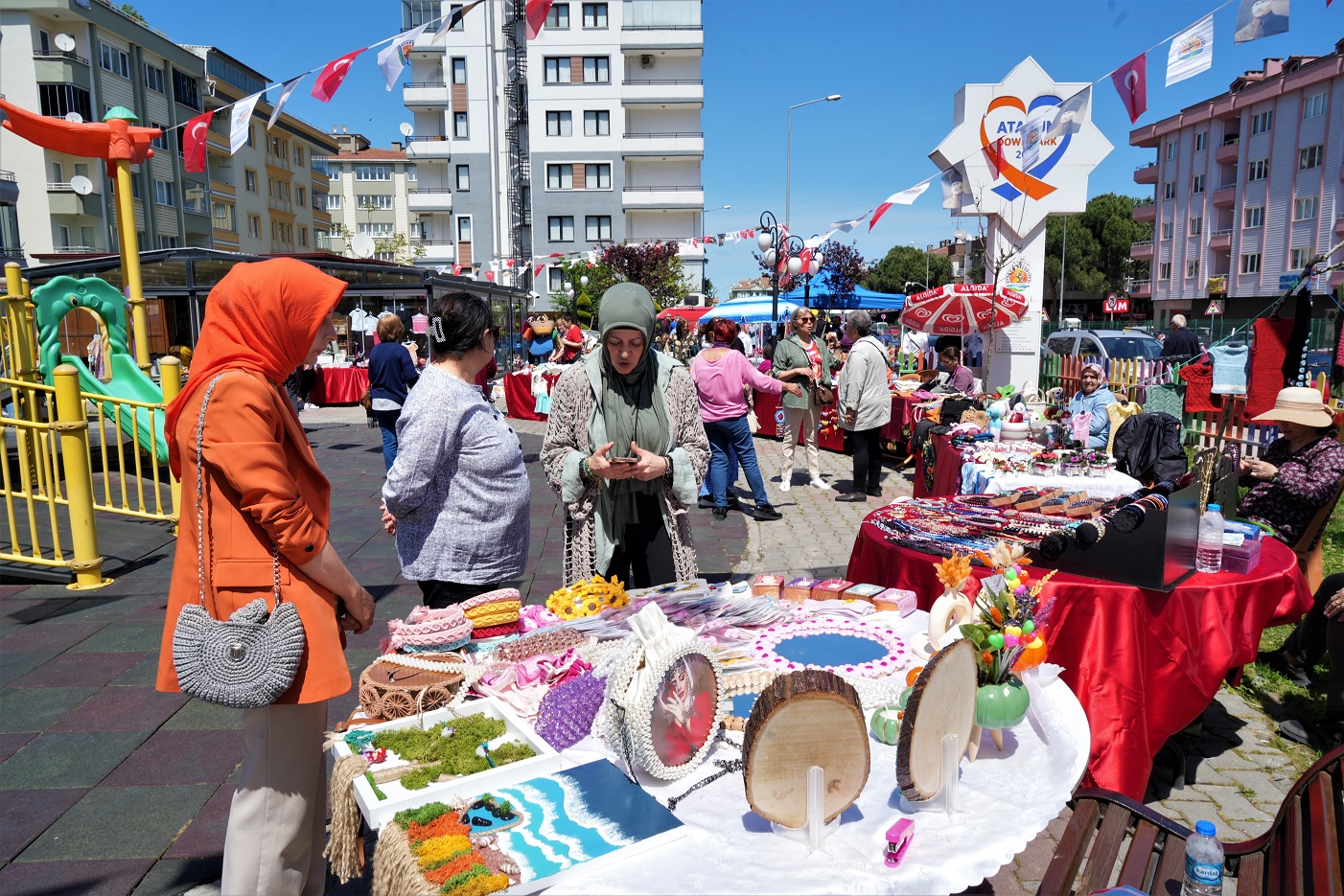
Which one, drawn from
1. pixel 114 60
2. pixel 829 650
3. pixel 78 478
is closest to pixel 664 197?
pixel 114 60

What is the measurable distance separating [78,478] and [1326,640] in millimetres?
7554

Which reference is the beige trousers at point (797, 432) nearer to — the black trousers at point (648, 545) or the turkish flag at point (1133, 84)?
the turkish flag at point (1133, 84)

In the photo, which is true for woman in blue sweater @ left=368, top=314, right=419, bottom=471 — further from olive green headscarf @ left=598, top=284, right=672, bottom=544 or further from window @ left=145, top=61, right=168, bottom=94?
window @ left=145, top=61, right=168, bottom=94

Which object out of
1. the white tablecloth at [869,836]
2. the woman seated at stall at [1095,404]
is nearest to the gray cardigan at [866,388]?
the woman seated at stall at [1095,404]

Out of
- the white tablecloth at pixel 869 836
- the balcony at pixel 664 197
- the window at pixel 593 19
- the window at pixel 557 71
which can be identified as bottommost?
the white tablecloth at pixel 869 836

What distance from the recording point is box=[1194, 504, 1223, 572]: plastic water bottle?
3260 mm

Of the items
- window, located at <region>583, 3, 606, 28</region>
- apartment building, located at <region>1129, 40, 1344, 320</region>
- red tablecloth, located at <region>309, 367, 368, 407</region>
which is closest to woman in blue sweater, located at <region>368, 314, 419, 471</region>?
red tablecloth, located at <region>309, 367, 368, 407</region>

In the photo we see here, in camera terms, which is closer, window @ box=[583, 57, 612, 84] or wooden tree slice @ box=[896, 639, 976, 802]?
wooden tree slice @ box=[896, 639, 976, 802]

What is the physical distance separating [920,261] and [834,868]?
83.0 metres

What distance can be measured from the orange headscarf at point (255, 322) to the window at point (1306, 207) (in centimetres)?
4419

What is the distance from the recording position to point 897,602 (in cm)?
290

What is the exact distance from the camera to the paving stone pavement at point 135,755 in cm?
277

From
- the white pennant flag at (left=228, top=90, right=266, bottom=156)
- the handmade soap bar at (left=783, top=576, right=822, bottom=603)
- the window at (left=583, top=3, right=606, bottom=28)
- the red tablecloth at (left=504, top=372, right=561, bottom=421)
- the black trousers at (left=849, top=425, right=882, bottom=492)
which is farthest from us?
the window at (left=583, top=3, right=606, bottom=28)

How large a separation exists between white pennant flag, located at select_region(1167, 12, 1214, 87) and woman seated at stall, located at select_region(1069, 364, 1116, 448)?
2324 millimetres
